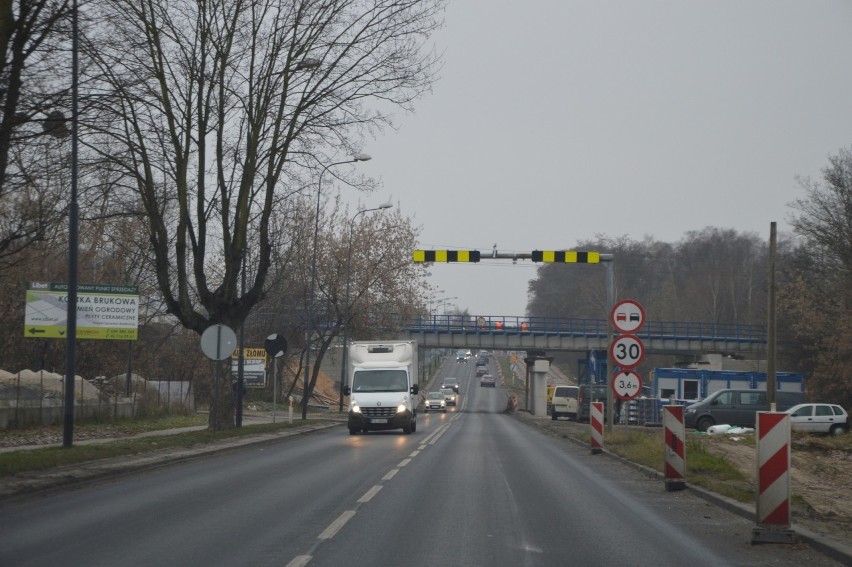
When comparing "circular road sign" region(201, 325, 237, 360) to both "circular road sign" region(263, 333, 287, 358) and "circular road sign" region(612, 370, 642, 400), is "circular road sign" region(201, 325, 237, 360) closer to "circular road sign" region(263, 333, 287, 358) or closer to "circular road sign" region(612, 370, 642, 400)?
"circular road sign" region(263, 333, 287, 358)

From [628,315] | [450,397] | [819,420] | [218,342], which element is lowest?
[450,397]

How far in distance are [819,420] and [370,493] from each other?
29.7m

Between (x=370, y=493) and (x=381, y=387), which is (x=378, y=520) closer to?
(x=370, y=493)

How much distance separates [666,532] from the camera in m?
10.5

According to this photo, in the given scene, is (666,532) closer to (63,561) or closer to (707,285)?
(63,561)

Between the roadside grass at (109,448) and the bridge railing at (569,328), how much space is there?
1548 inches

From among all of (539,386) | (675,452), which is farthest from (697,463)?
(539,386)

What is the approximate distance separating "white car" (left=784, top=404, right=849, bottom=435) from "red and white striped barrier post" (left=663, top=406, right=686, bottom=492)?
83.2 feet

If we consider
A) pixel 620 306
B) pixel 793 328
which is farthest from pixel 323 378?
pixel 620 306

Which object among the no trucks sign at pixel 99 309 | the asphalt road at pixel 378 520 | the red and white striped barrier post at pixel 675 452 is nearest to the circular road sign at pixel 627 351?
the asphalt road at pixel 378 520

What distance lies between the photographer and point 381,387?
32.3 m

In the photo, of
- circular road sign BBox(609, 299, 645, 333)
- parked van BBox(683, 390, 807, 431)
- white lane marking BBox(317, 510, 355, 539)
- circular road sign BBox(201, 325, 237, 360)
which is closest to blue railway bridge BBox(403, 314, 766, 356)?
parked van BBox(683, 390, 807, 431)

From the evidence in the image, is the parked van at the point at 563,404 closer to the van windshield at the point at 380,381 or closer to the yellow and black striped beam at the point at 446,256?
the van windshield at the point at 380,381

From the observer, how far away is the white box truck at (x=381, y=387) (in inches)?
1256
